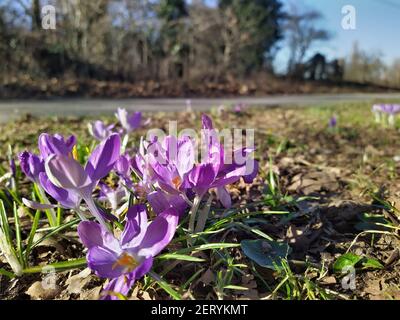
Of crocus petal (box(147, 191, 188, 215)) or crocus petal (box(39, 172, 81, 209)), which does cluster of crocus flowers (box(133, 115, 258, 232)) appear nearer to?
crocus petal (box(147, 191, 188, 215))

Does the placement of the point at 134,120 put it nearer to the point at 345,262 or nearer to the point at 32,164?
the point at 32,164

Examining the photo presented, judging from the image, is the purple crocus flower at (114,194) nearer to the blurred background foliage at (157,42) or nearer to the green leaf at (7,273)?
the green leaf at (7,273)

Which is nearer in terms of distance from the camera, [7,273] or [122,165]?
[7,273]

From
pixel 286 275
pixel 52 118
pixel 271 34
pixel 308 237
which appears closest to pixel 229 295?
pixel 286 275

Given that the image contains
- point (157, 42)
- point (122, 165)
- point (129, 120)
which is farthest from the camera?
point (157, 42)

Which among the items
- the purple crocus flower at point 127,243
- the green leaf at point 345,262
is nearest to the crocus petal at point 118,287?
the purple crocus flower at point 127,243

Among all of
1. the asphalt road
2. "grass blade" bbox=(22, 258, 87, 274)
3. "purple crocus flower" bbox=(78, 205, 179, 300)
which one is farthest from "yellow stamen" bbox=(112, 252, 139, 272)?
the asphalt road

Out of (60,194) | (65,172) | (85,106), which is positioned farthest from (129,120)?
(85,106)
